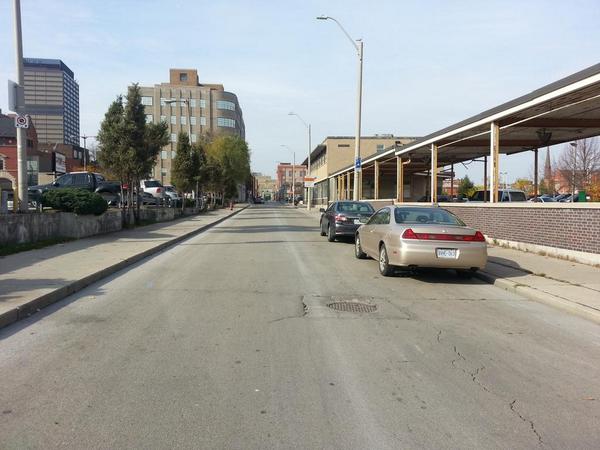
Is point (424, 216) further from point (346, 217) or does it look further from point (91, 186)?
point (91, 186)

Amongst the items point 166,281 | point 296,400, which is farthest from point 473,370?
point 166,281

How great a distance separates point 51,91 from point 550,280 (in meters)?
55.9

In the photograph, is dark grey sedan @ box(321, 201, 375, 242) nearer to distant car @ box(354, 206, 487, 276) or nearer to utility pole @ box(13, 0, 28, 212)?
distant car @ box(354, 206, 487, 276)

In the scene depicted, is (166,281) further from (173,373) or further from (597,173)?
(597,173)

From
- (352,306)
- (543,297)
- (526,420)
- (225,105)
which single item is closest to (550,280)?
(543,297)

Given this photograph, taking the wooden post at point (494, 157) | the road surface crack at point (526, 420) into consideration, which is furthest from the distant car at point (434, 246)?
the wooden post at point (494, 157)

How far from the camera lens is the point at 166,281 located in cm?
970

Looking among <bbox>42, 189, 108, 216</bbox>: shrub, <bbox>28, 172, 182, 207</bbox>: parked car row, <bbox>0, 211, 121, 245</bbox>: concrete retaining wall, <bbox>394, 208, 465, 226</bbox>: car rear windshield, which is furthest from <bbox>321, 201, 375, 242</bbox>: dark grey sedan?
<bbox>28, 172, 182, 207</bbox>: parked car row

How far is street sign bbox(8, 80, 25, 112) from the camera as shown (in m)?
14.1

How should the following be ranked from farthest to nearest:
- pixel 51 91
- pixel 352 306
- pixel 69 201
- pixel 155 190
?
pixel 51 91 < pixel 155 190 < pixel 69 201 < pixel 352 306

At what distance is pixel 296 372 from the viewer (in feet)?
15.8

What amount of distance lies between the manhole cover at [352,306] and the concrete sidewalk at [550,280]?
2860 millimetres

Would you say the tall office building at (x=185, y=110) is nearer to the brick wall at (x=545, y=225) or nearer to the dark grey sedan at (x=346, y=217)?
the dark grey sedan at (x=346, y=217)

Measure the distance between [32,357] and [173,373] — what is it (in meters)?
1.60
